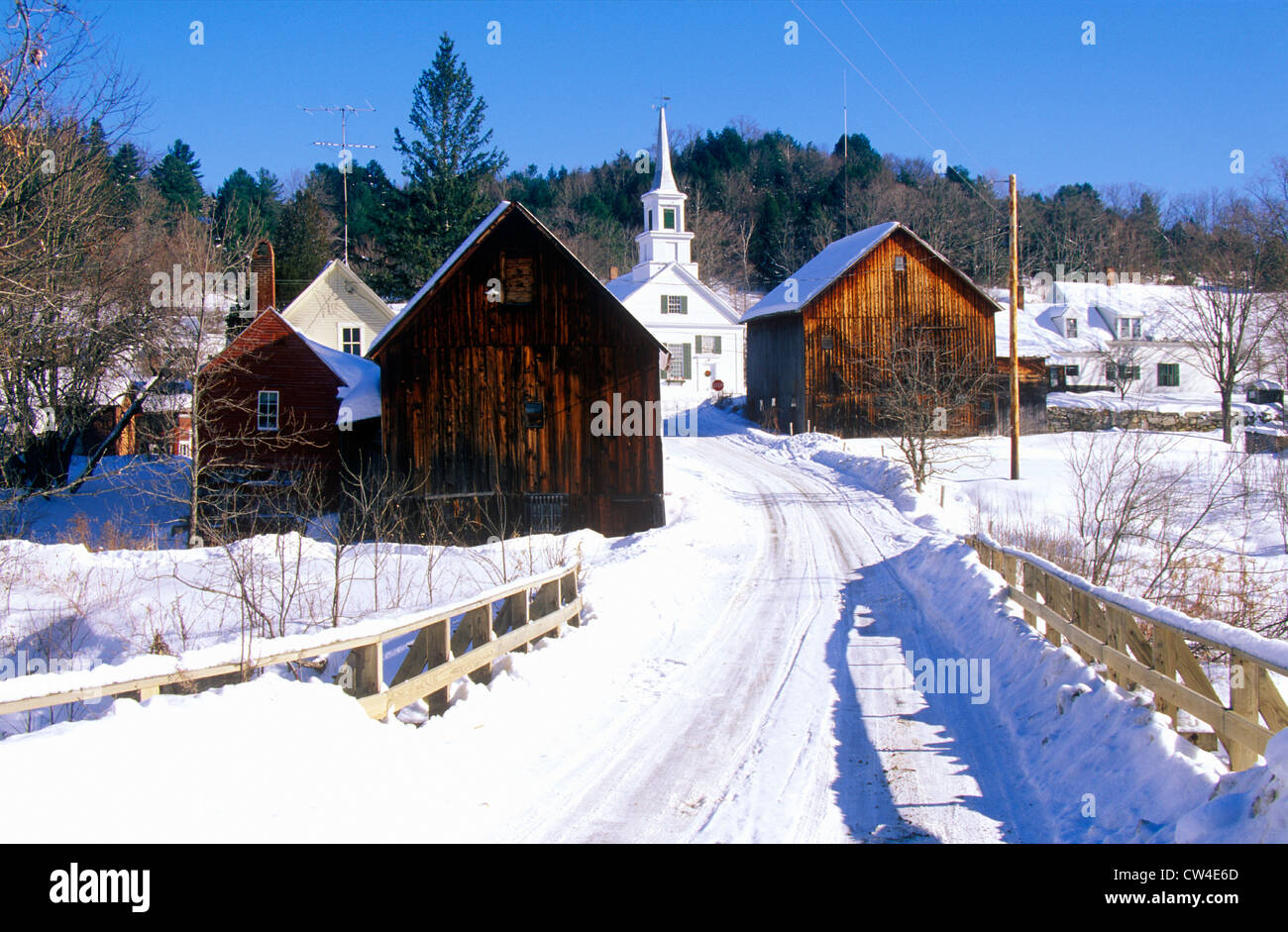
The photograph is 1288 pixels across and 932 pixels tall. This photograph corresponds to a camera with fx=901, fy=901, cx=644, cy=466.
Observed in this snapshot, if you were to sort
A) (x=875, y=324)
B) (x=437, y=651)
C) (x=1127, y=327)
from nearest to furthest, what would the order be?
(x=437, y=651) < (x=875, y=324) < (x=1127, y=327)

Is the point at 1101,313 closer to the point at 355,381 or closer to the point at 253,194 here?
the point at 355,381

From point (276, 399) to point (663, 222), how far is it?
112 ft

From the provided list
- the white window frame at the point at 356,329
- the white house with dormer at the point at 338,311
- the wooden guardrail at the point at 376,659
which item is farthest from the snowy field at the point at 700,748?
the white window frame at the point at 356,329

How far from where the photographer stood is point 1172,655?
5.97 metres

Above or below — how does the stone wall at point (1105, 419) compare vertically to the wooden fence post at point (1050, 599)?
above

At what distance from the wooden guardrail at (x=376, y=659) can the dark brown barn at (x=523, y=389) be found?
12884mm

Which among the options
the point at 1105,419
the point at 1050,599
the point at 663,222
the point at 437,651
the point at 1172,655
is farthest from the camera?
the point at 663,222

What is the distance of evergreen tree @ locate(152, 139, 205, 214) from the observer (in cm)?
7356

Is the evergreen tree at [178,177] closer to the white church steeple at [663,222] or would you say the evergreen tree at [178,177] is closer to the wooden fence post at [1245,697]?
the white church steeple at [663,222]

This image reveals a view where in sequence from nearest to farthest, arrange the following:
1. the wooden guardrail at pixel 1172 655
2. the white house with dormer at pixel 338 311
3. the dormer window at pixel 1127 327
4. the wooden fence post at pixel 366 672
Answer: the wooden guardrail at pixel 1172 655 → the wooden fence post at pixel 366 672 → the white house with dormer at pixel 338 311 → the dormer window at pixel 1127 327

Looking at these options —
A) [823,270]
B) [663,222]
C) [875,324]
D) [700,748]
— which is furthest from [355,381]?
[663,222]

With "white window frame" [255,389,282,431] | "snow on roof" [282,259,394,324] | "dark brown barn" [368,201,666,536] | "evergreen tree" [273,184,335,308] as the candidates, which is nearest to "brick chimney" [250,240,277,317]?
"snow on roof" [282,259,394,324]

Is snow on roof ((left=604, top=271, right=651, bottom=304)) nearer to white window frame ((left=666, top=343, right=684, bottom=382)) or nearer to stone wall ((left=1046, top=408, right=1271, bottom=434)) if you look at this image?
white window frame ((left=666, top=343, right=684, bottom=382))

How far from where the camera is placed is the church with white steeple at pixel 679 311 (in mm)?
54938
